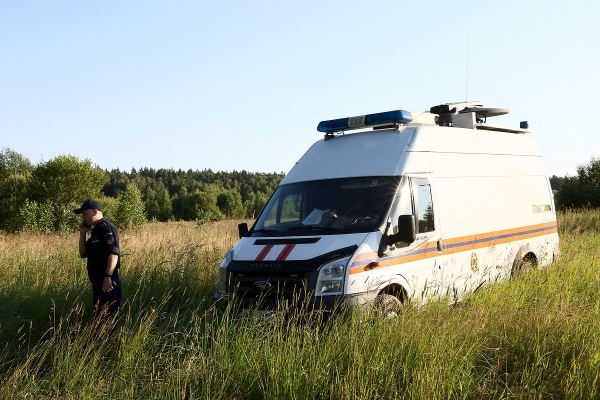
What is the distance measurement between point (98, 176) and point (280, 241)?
44172mm

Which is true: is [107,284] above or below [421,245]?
below

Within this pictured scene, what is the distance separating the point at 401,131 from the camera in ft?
23.3

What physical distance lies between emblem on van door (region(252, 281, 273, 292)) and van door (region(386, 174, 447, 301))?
1.36 meters

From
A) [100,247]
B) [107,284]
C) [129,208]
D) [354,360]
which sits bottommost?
[354,360]

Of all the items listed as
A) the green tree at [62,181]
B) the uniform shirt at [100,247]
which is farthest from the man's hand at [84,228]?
the green tree at [62,181]

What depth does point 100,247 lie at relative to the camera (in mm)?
6828

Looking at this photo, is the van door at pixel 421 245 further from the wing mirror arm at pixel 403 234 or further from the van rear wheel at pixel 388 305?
the van rear wheel at pixel 388 305

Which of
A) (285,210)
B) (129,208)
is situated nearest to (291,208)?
(285,210)

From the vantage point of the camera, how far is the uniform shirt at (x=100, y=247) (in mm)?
6785

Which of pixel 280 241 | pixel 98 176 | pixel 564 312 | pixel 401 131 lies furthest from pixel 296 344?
pixel 98 176

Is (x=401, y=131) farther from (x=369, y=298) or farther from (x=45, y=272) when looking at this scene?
(x=45, y=272)

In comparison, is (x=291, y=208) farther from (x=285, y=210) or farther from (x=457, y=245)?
(x=457, y=245)

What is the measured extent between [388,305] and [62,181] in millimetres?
44121

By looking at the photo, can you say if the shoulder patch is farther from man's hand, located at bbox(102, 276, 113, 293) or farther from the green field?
the green field
